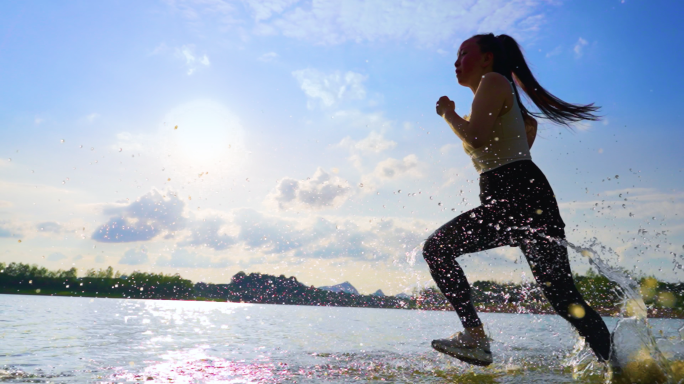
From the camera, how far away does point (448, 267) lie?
3062mm

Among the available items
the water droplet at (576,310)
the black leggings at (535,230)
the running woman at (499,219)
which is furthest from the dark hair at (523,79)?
the water droplet at (576,310)

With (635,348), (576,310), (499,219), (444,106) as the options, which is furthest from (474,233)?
(635,348)

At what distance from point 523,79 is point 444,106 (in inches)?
28.1

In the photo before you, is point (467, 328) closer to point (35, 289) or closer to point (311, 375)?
point (311, 375)

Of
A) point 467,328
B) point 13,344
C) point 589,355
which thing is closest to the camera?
point 467,328

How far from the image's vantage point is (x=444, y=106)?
2967 mm

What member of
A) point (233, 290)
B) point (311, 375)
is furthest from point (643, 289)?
point (233, 290)

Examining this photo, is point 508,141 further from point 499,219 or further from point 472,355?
point 472,355

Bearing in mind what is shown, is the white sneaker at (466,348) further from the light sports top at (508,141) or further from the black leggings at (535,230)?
the light sports top at (508,141)

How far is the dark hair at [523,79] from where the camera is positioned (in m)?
3.10

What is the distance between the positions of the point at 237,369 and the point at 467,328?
1.89 m

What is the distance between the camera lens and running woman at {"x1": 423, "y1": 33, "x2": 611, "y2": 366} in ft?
8.96

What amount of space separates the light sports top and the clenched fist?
33 centimetres

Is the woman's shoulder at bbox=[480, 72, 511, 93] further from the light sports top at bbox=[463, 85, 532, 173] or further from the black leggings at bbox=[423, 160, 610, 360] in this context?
the black leggings at bbox=[423, 160, 610, 360]
